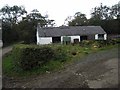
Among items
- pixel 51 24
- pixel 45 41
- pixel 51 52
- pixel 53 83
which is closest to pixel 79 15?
pixel 51 24

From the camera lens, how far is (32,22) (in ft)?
197

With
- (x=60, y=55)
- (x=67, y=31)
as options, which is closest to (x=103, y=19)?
(x=67, y=31)

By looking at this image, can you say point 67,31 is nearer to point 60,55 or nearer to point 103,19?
point 103,19

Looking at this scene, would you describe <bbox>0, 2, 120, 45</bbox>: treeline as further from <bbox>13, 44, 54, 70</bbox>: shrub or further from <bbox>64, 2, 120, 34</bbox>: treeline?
<bbox>13, 44, 54, 70</bbox>: shrub

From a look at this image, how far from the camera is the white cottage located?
48906 mm

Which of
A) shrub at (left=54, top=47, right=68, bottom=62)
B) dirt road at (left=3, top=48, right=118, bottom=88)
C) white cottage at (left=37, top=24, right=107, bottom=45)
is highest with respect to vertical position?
white cottage at (left=37, top=24, right=107, bottom=45)

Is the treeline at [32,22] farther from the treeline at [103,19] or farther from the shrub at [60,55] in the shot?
the shrub at [60,55]

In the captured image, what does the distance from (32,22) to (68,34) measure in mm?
13496

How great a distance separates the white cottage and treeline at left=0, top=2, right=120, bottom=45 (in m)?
3.94

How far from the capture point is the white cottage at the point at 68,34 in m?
48.9

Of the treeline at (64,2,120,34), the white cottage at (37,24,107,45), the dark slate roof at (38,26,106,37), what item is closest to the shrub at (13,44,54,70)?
the white cottage at (37,24,107,45)

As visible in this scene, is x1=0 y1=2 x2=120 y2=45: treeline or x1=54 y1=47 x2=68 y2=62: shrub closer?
x1=54 y1=47 x2=68 y2=62: shrub

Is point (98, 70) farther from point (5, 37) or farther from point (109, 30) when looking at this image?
point (109, 30)

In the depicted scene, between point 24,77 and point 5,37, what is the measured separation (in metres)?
34.8
